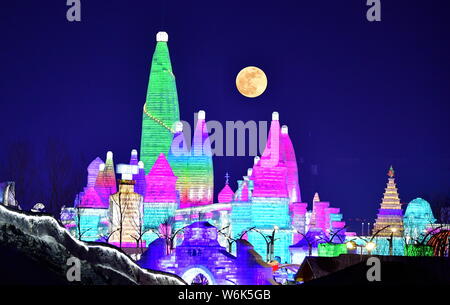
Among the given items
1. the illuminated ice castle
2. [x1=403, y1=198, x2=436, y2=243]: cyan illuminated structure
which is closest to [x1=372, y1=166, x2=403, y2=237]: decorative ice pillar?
the illuminated ice castle

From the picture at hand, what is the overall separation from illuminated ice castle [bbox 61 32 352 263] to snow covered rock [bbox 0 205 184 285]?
85.4 meters

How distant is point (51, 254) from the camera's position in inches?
1197

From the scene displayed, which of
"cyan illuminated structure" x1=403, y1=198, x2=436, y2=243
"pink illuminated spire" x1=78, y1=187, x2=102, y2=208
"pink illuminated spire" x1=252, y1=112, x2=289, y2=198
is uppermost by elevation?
"pink illuminated spire" x1=252, y1=112, x2=289, y2=198

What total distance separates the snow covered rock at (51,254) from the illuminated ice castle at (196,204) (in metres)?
85.4

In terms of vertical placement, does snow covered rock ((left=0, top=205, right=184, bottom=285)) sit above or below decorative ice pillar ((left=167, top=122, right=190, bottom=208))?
below

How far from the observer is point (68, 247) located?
102 ft

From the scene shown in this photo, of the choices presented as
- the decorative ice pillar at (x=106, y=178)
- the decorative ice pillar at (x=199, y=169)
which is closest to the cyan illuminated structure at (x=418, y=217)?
the decorative ice pillar at (x=199, y=169)

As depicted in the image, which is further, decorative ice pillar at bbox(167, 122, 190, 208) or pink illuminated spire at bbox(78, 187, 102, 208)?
decorative ice pillar at bbox(167, 122, 190, 208)

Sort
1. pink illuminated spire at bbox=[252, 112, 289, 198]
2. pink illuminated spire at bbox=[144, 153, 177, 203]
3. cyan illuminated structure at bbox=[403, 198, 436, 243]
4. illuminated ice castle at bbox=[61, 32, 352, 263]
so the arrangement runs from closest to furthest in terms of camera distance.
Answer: illuminated ice castle at bbox=[61, 32, 352, 263]
cyan illuminated structure at bbox=[403, 198, 436, 243]
pink illuminated spire at bbox=[252, 112, 289, 198]
pink illuminated spire at bbox=[144, 153, 177, 203]

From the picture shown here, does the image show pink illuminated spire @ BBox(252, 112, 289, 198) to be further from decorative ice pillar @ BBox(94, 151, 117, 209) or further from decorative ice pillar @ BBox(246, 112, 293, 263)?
decorative ice pillar @ BBox(94, 151, 117, 209)

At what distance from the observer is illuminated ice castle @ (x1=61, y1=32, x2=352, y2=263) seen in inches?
5404

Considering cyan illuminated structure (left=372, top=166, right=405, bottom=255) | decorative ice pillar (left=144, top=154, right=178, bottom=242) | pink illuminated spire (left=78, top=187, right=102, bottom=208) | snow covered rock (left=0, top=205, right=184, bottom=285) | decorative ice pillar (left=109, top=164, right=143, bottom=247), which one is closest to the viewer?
snow covered rock (left=0, top=205, right=184, bottom=285)

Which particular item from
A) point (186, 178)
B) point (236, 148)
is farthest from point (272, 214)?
point (186, 178)
